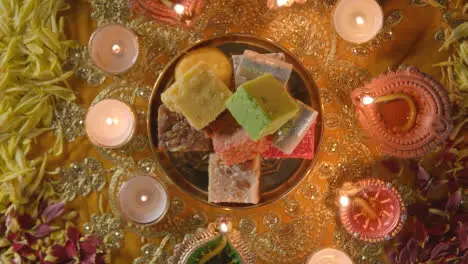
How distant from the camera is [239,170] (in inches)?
69.8

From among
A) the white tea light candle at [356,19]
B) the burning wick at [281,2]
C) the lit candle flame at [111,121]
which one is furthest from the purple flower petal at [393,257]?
the lit candle flame at [111,121]

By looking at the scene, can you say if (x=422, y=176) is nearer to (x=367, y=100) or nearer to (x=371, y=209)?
(x=371, y=209)

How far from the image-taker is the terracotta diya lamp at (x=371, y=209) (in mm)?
1764

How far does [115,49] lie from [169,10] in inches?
9.9

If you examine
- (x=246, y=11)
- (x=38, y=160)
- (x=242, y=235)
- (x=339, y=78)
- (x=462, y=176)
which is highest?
(x=246, y=11)

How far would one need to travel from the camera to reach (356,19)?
1.88 metres

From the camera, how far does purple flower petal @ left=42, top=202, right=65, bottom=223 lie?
1809 millimetres

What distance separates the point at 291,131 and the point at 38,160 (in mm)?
938

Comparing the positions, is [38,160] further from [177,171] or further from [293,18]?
[293,18]

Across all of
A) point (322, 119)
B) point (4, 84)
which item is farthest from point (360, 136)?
point (4, 84)

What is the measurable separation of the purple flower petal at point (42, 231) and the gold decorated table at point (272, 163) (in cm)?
11

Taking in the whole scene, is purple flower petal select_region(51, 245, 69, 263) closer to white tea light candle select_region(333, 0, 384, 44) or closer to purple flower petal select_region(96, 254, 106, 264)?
purple flower petal select_region(96, 254, 106, 264)

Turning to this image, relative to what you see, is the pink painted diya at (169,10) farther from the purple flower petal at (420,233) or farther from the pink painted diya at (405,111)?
the purple flower petal at (420,233)

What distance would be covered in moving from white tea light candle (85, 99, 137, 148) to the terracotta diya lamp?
0.82 meters
